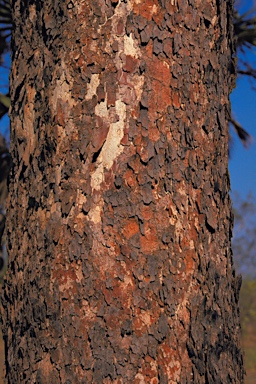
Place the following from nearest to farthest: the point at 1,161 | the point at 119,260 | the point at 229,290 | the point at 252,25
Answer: the point at 119,260 < the point at 229,290 < the point at 252,25 < the point at 1,161

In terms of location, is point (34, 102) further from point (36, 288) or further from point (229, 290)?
point (229, 290)

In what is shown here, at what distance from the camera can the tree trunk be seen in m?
1.12

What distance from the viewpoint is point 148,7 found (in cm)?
121

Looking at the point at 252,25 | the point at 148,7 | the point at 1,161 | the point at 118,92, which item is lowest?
the point at 118,92

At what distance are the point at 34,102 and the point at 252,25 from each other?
3.93m

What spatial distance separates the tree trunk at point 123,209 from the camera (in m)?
1.12

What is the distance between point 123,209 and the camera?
1.14 meters

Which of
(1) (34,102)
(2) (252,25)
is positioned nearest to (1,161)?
(2) (252,25)

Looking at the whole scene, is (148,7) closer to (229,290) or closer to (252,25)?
(229,290)

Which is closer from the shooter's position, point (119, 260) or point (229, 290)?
point (119, 260)

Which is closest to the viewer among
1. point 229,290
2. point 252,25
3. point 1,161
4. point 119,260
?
point 119,260

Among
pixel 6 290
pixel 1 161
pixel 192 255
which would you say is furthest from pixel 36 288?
pixel 1 161

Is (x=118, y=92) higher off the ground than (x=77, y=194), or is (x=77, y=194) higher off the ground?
(x=118, y=92)

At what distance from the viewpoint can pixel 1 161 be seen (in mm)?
5844
